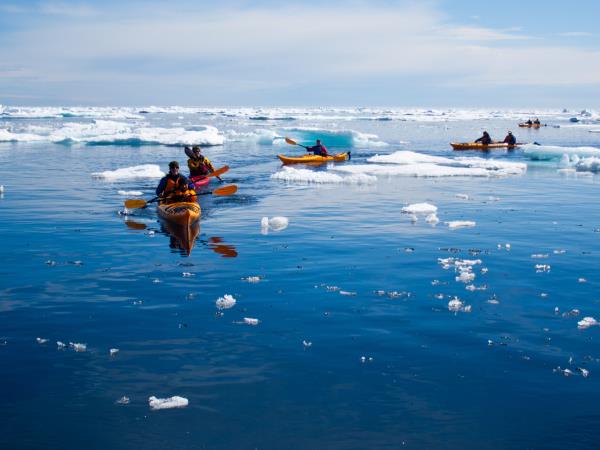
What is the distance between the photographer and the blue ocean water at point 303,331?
4961 millimetres

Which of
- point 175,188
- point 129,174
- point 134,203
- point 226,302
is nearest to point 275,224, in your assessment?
point 175,188

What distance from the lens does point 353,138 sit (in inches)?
1596

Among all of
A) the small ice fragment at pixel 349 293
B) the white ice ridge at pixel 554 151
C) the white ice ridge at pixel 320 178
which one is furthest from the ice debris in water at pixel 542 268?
the white ice ridge at pixel 554 151

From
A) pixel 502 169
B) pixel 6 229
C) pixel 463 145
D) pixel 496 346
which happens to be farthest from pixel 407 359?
pixel 463 145

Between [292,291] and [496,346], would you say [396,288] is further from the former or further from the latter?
[496,346]

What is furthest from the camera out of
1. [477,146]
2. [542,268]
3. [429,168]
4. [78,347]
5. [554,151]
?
[477,146]

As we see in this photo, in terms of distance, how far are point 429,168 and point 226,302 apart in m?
17.6

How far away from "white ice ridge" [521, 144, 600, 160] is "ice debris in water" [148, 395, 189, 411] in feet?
91.2

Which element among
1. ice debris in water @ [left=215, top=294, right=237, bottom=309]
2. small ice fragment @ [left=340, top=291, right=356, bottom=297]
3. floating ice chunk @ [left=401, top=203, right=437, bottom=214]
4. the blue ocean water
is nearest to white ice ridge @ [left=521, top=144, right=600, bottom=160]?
the blue ocean water

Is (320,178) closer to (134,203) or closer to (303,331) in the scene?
(134,203)

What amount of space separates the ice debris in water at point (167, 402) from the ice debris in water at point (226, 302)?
2.50 metres

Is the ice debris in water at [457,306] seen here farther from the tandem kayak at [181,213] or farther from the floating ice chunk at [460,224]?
the tandem kayak at [181,213]

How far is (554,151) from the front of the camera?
30.4 m

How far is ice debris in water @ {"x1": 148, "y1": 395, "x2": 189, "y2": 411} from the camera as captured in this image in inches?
203
